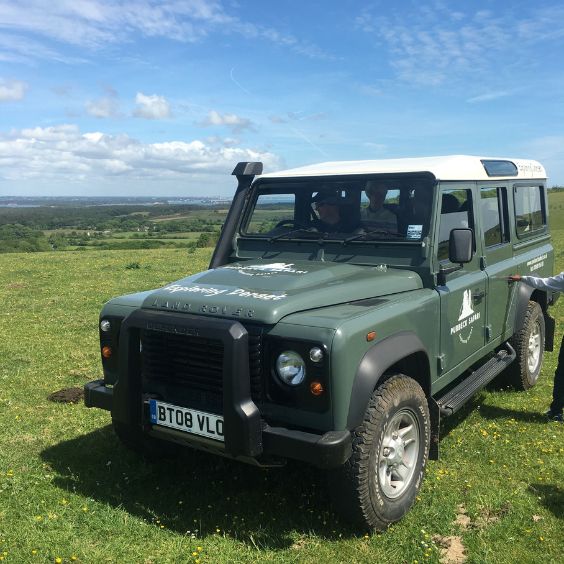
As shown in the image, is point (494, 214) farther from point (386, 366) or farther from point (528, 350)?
point (386, 366)

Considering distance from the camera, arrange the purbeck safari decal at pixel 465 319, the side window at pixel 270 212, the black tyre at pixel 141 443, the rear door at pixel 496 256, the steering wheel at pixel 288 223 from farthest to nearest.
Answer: the rear door at pixel 496 256 < the side window at pixel 270 212 < the steering wheel at pixel 288 223 < the purbeck safari decal at pixel 465 319 < the black tyre at pixel 141 443

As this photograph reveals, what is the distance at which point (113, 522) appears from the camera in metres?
3.83

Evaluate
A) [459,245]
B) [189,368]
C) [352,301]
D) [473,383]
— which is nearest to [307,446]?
[189,368]

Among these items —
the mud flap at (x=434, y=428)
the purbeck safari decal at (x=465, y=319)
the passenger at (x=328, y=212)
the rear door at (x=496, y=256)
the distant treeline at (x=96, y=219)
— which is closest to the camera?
the mud flap at (x=434, y=428)

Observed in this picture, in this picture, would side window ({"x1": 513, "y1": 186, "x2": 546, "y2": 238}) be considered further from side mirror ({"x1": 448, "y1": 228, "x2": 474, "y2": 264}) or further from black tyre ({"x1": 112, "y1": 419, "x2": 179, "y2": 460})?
black tyre ({"x1": 112, "y1": 419, "x2": 179, "y2": 460})

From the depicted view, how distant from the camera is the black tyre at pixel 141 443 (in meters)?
4.49

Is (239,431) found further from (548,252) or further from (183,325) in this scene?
(548,252)

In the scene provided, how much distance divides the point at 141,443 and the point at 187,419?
115 cm

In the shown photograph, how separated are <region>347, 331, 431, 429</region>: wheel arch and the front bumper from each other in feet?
0.49

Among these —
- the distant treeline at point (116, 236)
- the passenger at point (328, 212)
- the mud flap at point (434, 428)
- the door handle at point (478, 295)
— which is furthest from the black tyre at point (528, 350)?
the distant treeline at point (116, 236)

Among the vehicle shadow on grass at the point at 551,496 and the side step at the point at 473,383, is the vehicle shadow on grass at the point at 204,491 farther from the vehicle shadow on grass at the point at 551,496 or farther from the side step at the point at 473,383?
the vehicle shadow on grass at the point at 551,496

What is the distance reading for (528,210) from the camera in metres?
6.66

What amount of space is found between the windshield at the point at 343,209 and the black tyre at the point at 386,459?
136cm

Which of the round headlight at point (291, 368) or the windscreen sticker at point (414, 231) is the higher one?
the windscreen sticker at point (414, 231)
